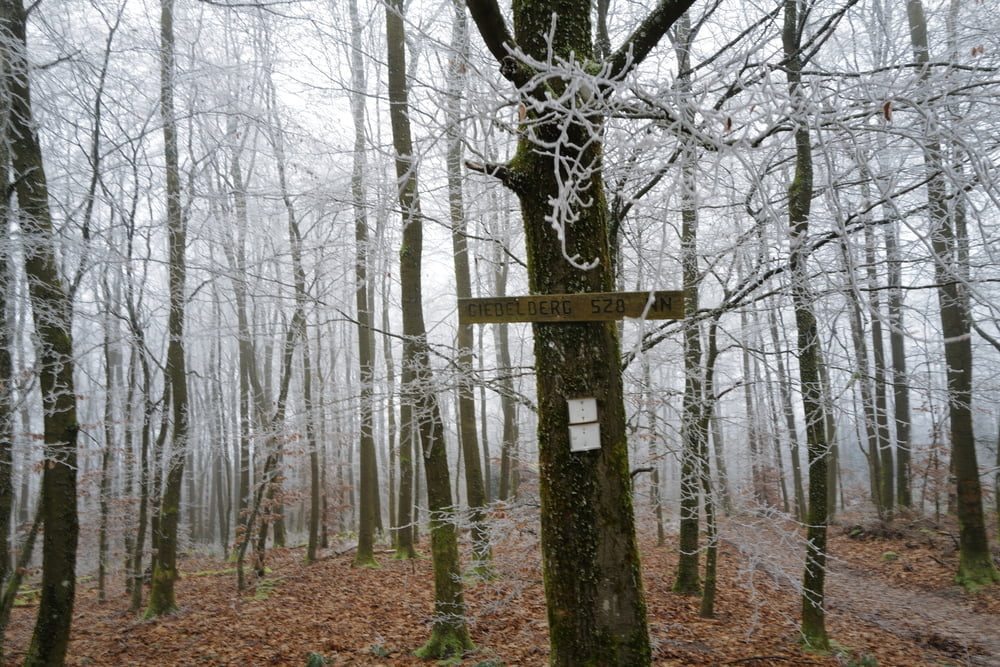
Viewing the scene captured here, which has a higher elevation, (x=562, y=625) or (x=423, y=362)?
(x=423, y=362)

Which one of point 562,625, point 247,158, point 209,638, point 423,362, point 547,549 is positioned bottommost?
point 209,638

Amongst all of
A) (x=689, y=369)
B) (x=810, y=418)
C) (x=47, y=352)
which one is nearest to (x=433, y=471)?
(x=689, y=369)

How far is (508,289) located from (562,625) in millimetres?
10413

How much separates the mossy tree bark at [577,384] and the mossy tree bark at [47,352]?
4.61 m

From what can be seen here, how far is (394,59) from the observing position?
6.18 m

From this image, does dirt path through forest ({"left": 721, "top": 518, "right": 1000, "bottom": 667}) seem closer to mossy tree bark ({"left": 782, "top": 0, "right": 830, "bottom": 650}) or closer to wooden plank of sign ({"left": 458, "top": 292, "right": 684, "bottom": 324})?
mossy tree bark ({"left": 782, "top": 0, "right": 830, "bottom": 650})

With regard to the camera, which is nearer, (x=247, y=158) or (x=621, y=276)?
(x=621, y=276)

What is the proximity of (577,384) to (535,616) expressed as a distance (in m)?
5.33

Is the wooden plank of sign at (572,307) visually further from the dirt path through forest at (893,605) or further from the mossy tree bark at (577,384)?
the dirt path through forest at (893,605)

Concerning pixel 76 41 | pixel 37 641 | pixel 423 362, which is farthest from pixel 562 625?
pixel 76 41

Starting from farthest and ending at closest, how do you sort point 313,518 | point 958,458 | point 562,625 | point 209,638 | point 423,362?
1. point 313,518
2. point 958,458
3. point 209,638
4. point 423,362
5. point 562,625

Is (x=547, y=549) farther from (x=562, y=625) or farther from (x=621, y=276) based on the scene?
(x=621, y=276)

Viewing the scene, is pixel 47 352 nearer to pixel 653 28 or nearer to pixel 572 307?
pixel 572 307

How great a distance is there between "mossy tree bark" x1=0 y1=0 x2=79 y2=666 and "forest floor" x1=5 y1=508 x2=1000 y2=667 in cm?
229
